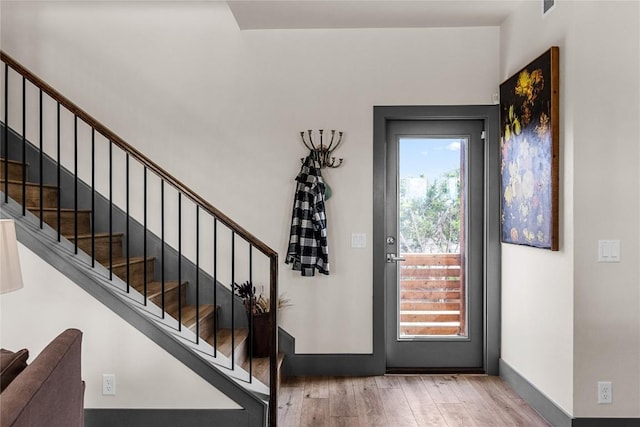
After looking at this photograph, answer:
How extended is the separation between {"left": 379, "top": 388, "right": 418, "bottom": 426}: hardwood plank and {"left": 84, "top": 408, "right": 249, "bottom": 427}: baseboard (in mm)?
926

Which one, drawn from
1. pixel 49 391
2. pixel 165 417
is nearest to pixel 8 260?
pixel 49 391

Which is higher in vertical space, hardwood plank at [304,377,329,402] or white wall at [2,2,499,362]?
white wall at [2,2,499,362]

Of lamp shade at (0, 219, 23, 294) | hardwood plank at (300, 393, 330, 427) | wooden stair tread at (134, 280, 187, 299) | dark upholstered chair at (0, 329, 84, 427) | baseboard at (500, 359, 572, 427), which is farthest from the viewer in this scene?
wooden stair tread at (134, 280, 187, 299)

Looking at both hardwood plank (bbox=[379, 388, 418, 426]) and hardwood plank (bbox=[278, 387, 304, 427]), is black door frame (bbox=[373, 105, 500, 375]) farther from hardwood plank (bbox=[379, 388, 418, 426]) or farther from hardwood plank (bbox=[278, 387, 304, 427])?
hardwood plank (bbox=[278, 387, 304, 427])

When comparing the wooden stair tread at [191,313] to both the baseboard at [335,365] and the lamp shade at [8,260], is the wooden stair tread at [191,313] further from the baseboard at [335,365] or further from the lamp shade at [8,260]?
the lamp shade at [8,260]

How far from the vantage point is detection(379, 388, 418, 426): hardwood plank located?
9.75ft

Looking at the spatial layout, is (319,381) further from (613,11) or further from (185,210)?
(613,11)

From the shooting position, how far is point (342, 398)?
333 cm

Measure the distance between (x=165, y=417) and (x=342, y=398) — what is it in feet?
3.87

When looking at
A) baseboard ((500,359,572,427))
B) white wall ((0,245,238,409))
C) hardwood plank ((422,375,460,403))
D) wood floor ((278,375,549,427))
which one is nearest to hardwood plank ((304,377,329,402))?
wood floor ((278,375,549,427))

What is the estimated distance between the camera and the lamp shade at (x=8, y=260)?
1929 mm

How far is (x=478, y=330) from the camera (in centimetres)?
392

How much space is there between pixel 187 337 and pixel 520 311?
7.37 ft

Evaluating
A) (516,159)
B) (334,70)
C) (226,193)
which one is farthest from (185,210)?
(516,159)
